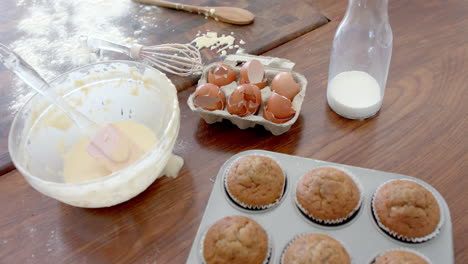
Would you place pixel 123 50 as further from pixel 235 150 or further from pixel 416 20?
pixel 416 20

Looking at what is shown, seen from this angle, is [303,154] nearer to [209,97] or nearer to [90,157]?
[209,97]

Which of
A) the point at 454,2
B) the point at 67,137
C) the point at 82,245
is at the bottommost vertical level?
the point at 82,245

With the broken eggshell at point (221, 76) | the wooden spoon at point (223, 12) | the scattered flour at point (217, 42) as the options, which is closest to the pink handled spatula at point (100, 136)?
the broken eggshell at point (221, 76)

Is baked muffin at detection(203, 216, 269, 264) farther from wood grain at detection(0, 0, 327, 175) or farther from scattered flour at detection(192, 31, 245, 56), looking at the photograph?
scattered flour at detection(192, 31, 245, 56)

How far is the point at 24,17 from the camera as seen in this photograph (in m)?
1.66

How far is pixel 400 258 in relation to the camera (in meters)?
0.77

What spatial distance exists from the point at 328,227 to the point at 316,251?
0.34ft

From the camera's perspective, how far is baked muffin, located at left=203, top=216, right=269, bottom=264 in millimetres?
807

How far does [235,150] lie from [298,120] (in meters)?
0.23

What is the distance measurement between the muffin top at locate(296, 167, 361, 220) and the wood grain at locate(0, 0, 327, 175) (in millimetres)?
580

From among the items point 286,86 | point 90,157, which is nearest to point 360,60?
point 286,86

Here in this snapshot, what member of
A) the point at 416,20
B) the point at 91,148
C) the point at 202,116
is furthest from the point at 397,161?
the point at 91,148

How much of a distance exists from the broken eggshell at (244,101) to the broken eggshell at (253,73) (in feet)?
0.20

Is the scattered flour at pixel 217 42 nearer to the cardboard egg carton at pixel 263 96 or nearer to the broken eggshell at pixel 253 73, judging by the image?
the cardboard egg carton at pixel 263 96
